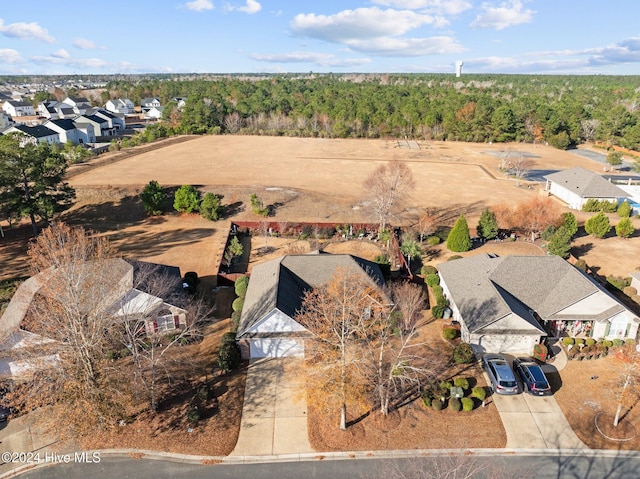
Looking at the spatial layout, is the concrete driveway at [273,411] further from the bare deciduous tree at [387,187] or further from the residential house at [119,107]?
the residential house at [119,107]

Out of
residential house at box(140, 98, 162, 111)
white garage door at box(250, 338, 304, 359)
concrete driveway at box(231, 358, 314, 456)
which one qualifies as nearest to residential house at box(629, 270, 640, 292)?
white garage door at box(250, 338, 304, 359)

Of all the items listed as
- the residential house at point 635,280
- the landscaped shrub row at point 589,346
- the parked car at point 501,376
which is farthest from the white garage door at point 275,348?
the residential house at point 635,280

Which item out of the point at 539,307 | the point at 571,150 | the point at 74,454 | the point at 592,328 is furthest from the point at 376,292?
the point at 571,150

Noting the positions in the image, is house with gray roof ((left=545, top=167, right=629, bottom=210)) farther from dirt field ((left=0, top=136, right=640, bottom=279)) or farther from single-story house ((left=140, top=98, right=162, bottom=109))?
single-story house ((left=140, top=98, right=162, bottom=109))

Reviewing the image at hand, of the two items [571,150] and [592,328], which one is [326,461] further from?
[571,150]

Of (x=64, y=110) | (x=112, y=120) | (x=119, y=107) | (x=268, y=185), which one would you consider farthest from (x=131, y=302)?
(x=119, y=107)

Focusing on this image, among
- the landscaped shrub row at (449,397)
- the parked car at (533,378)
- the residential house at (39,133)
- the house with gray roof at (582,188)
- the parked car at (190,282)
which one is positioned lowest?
the landscaped shrub row at (449,397)
